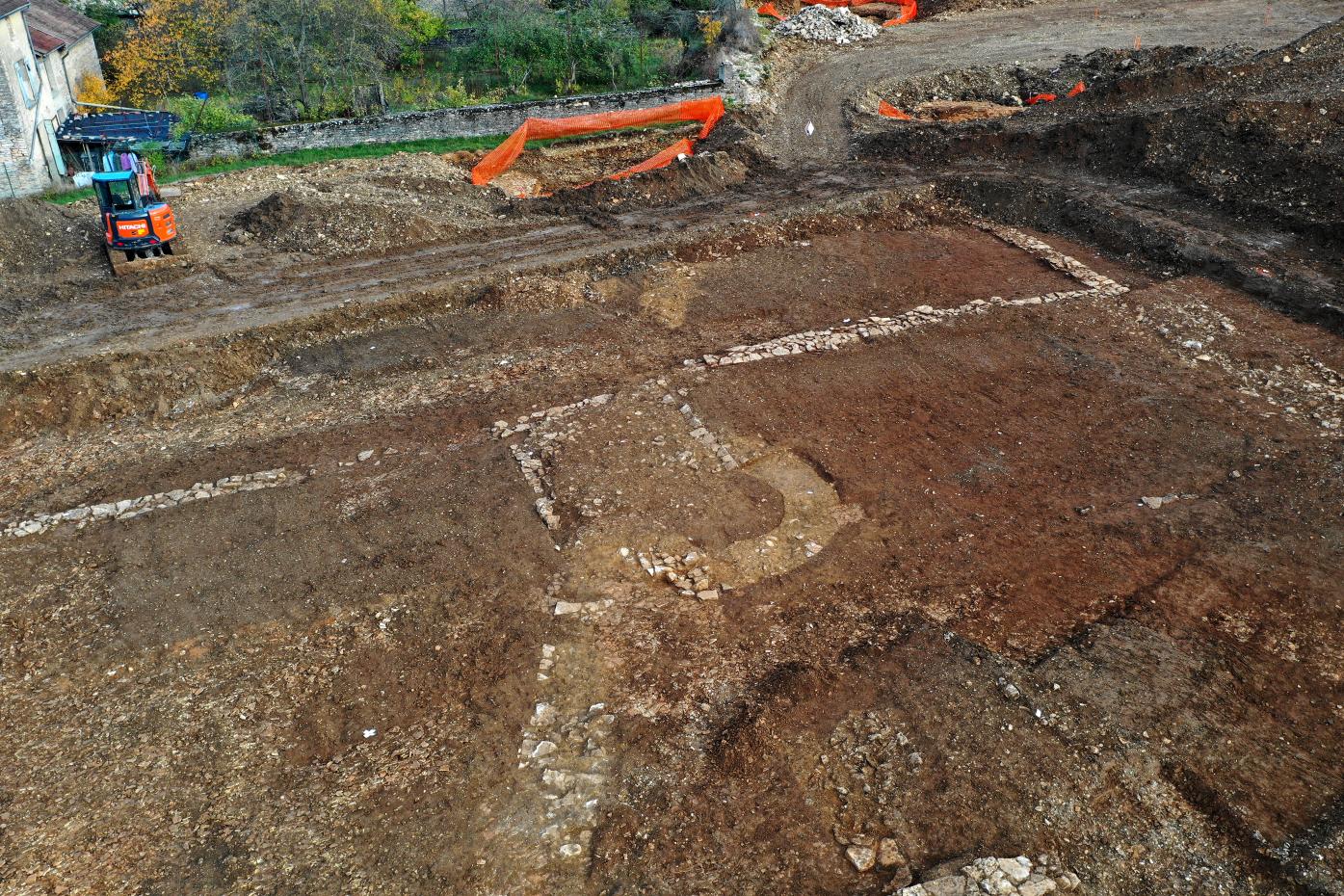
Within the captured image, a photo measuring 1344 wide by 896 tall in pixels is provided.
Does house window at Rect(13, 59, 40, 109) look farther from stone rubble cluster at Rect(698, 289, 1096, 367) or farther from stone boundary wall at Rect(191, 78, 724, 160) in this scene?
stone rubble cluster at Rect(698, 289, 1096, 367)

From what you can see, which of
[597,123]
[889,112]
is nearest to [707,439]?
[597,123]

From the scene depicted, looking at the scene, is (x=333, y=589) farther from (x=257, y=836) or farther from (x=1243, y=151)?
(x=1243, y=151)

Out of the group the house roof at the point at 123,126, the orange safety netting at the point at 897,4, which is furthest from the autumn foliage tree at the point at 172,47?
the orange safety netting at the point at 897,4

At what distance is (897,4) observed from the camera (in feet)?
98.3

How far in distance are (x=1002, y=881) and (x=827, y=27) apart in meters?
25.9

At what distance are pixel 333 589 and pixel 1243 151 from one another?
56.1 feet

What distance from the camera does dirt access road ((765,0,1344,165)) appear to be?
22.6 m

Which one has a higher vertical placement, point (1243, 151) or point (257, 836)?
point (1243, 151)

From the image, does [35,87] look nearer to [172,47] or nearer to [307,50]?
[172,47]

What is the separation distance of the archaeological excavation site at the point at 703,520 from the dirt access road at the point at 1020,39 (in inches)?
176

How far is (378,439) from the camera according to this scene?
456 inches

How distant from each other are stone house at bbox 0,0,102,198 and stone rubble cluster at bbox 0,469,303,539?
1216 centimetres

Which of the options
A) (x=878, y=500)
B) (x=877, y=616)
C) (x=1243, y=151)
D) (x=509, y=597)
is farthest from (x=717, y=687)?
(x=1243, y=151)

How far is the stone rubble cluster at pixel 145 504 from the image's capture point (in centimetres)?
1014
